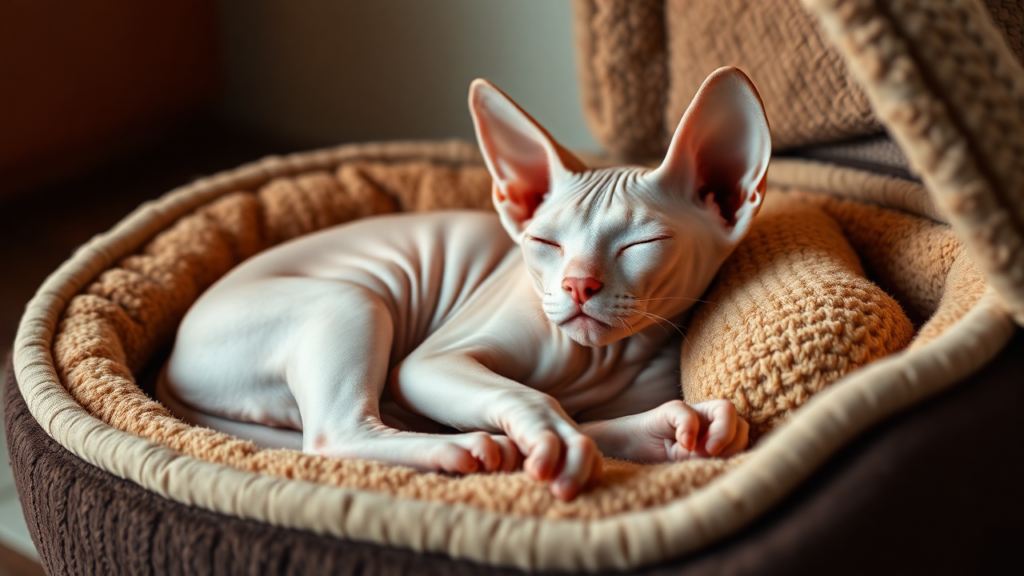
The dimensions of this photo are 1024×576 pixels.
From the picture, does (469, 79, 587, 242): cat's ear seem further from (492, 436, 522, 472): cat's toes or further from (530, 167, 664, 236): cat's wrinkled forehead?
(492, 436, 522, 472): cat's toes

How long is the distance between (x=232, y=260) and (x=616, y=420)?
29.1 inches

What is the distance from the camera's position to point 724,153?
39.4 inches

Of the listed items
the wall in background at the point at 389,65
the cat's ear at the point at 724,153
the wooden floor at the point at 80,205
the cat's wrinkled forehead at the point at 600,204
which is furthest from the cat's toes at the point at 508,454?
the wall in background at the point at 389,65

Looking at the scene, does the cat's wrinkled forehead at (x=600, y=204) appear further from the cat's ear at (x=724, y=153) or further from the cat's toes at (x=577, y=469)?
the cat's toes at (x=577, y=469)

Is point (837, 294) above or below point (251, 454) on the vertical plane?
above

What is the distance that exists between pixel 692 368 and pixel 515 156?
1.12ft

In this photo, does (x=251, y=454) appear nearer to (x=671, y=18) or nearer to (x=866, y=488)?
(x=866, y=488)

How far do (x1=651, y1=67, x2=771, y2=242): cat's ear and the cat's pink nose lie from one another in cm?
16

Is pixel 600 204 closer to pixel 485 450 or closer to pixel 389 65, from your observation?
pixel 485 450

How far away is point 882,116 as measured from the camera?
732 millimetres

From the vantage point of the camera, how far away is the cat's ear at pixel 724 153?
94cm

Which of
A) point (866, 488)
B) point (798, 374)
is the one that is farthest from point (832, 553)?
point (798, 374)

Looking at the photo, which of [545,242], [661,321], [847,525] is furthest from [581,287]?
[847,525]

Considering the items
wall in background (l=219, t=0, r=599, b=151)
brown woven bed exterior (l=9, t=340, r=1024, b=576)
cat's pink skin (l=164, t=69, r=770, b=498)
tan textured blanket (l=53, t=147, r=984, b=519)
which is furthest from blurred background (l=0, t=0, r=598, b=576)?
brown woven bed exterior (l=9, t=340, r=1024, b=576)
